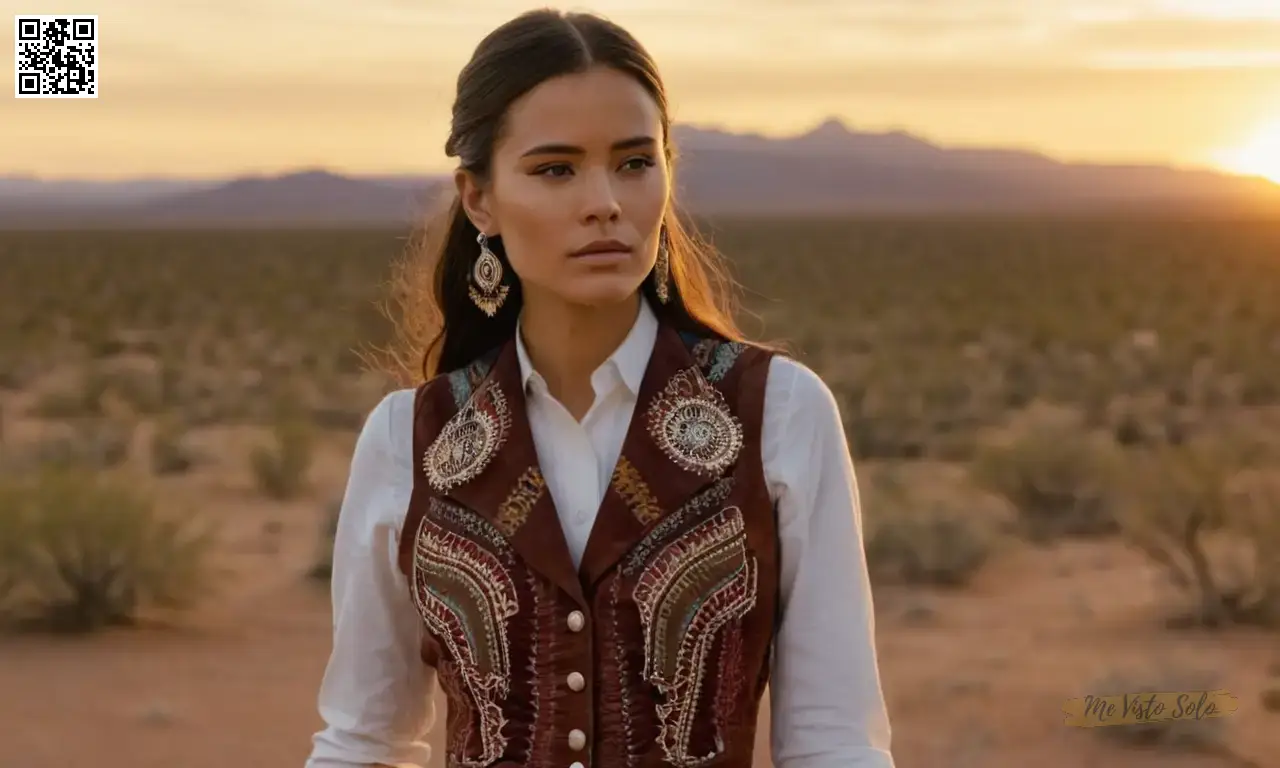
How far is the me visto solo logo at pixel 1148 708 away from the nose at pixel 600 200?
5.53 meters

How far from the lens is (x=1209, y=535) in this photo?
433 inches

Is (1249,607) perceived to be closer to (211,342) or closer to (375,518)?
(375,518)

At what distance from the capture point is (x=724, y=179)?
12525cm

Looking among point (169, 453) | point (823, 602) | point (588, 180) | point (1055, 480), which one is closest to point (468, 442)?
point (588, 180)

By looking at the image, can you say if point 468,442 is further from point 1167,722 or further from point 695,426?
point 1167,722

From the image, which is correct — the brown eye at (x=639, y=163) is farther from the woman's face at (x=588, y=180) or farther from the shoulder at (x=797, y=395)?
the shoulder at (x=797, y=395)

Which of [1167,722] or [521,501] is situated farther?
[1167,722]

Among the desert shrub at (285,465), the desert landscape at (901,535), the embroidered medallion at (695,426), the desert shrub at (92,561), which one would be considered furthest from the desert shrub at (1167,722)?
the desert shrub at (285,465)

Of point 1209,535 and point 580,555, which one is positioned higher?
point 1209,535

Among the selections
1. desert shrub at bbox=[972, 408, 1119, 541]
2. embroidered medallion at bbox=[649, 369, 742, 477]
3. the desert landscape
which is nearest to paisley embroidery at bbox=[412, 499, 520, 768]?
embroidered medallion at bbox=[649, 369, 742, 477]

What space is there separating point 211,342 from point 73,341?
237 centimetres

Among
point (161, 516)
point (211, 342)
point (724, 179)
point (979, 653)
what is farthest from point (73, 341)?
point (724, 179)

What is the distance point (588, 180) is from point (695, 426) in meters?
0.42

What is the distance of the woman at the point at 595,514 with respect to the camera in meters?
2.58
